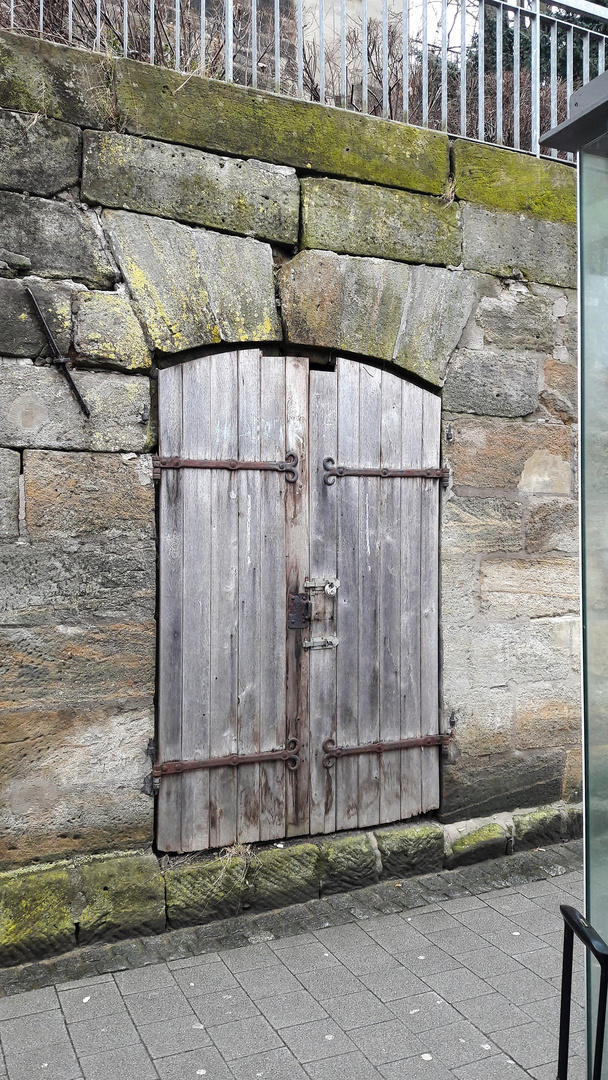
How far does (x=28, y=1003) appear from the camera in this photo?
302 cm

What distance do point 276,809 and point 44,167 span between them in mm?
2758

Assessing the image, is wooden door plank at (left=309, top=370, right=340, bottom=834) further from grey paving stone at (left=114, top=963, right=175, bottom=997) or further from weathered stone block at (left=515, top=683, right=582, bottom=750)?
weathered stone block at (left=515, top=683, right=582, bottom=750)

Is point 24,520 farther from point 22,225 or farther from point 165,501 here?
point 22,225

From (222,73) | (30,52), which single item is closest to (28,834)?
(30,52)

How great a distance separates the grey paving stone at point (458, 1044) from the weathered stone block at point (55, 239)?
2.93m

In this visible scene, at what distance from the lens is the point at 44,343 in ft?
11.0

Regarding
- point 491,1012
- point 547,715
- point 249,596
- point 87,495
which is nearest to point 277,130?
point 87,495

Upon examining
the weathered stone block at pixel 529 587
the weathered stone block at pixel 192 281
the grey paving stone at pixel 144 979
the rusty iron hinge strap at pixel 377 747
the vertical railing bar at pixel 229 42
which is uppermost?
the vertical railing bar at pixel 229 42

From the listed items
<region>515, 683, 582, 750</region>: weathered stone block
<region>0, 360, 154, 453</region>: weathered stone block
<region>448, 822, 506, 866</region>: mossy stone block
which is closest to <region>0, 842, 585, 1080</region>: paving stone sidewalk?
<region>448, 822, 506, 866</region>: mossy stone block

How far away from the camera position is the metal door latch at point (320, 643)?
3.86 metres

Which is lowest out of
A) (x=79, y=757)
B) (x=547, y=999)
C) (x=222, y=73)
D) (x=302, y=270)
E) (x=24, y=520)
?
(x=547, y=999)

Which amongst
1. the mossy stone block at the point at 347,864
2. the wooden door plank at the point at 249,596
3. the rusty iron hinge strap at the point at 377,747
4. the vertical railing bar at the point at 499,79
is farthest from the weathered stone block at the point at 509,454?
the mossy stone block at the point at 347,864

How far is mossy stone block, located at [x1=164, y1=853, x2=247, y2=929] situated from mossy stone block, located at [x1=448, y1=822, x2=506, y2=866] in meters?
1.08

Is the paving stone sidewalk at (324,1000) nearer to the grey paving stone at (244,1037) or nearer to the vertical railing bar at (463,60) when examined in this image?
the grey paving stone at (244,1037)
